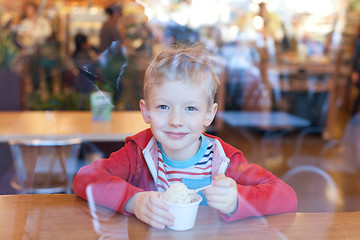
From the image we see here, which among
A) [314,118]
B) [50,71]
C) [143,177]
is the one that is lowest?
[314,118]

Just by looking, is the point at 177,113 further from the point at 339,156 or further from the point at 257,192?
the point at 339,156

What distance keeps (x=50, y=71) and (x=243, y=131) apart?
4.01 metres

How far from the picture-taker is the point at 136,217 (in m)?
0.73

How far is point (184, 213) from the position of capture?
0.65m

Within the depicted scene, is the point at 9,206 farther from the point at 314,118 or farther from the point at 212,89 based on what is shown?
the point at 314,118

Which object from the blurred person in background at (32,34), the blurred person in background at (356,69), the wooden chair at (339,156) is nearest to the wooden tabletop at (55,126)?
the wooden chair at (339,156)

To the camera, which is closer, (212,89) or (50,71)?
(212,89)

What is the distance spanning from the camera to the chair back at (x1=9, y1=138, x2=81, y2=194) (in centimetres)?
115

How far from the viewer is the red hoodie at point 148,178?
0.76 metres

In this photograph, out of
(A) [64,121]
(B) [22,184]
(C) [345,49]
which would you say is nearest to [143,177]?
(B) [22,184]

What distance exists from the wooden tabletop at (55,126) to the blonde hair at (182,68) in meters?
0.49

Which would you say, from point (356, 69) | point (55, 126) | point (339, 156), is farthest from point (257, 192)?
point (356, 69)

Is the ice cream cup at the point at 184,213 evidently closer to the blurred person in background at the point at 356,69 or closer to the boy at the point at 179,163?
the boy at the point at 179,163

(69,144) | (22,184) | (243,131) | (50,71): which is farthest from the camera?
(50,71)
